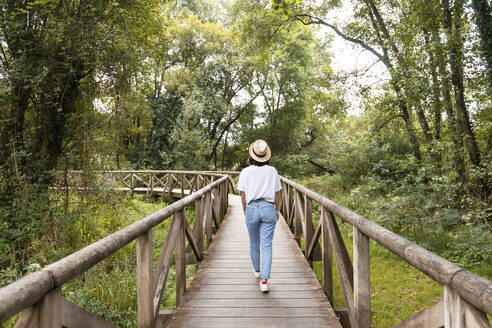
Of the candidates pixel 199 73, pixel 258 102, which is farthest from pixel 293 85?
pixel 199 73

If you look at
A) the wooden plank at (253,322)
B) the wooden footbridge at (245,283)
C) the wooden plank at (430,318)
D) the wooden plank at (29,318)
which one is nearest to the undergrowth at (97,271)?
the wooden footbridge at (245,283)

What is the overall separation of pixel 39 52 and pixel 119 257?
4.25 meters

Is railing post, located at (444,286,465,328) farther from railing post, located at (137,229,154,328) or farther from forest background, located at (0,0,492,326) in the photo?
forest background, located at (0,0,492,326)

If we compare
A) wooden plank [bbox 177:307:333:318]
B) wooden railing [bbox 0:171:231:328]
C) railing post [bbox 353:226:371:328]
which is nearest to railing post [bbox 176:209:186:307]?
wooden railing [bbox 0:171:231:328]

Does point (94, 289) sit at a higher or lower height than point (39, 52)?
lower

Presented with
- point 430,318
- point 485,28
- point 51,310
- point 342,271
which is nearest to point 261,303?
point 342,271

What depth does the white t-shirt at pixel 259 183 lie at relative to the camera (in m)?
3.28

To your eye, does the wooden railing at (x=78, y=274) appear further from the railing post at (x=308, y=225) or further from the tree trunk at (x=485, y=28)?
the tree trunk at (x=485, y=28)

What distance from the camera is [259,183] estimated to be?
10.8 ft

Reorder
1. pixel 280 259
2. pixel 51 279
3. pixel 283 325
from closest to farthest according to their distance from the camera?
pixel 51 279 → pixel 283 325 → pixel 280 259

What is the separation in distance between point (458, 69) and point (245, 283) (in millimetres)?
6165

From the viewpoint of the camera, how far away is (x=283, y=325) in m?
2.55

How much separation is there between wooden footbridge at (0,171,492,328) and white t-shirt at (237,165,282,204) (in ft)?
1.78

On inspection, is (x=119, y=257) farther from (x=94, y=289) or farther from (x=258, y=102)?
(x=258, y=102)
